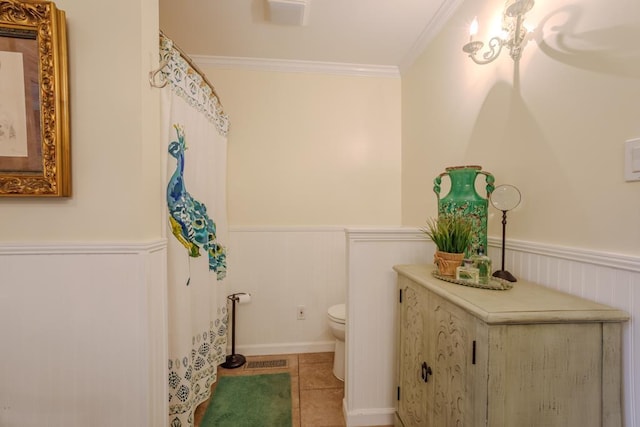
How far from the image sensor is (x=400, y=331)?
4.37ft

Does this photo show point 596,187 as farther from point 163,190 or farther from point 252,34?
point 252,34

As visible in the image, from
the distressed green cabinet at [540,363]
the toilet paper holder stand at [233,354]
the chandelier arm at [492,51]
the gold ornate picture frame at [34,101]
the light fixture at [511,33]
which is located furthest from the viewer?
the toilet paper holder stand at [233,354]

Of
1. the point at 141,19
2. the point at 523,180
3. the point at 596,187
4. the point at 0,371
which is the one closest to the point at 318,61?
the point at 141,19

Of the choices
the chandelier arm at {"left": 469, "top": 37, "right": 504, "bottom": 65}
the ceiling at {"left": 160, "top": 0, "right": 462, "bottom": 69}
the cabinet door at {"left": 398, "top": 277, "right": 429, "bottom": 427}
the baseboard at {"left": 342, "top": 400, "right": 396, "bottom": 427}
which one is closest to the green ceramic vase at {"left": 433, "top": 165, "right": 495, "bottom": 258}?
the cabinet door at {"left": 398, "top": 277, "right": 429, "bottom": 427}

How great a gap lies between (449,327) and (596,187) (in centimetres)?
63

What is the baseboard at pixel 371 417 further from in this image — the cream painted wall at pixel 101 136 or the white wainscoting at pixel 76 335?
the cream painted wall at pixel 101 136

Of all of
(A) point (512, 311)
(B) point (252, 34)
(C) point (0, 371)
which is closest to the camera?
(A) point (512, 311)

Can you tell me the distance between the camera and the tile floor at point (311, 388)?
1.53 m

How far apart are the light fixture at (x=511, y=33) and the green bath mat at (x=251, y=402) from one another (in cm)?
210

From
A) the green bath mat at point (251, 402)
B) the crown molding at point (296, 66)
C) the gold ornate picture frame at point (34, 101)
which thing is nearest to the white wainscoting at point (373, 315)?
the green bath mat at point (251, 402)

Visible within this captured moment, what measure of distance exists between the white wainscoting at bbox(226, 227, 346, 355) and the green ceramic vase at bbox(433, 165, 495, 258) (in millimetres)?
1212

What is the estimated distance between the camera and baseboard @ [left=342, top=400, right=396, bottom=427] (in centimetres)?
146

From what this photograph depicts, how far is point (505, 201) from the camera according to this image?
110 centimetres

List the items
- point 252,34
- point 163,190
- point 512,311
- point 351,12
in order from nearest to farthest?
point 512,311
point 163,190
point 351,12
point 252,34
